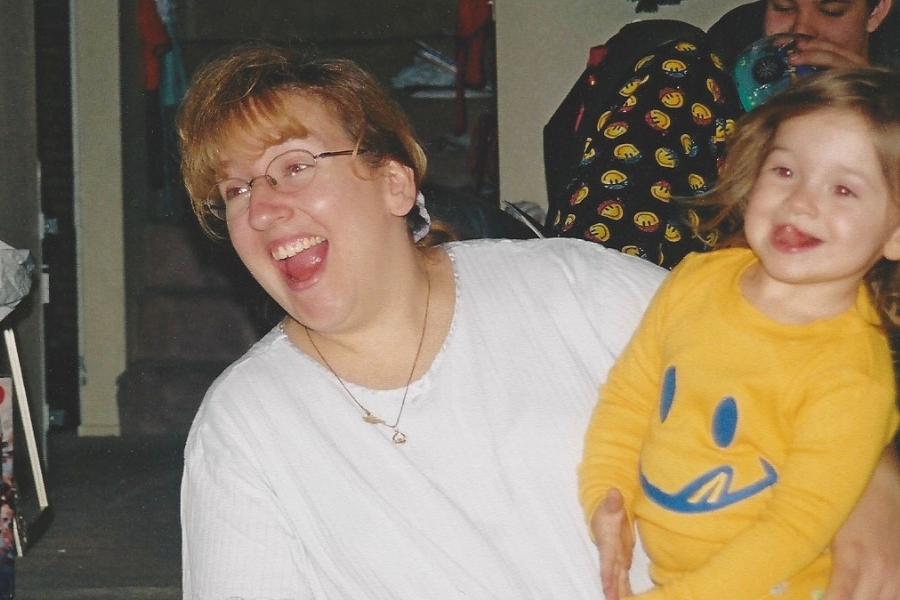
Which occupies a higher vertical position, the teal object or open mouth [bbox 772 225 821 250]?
the teal object

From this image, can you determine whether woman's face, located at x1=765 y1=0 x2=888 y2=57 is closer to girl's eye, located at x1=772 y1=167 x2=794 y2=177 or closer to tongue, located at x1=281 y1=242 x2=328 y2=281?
girl's eye, located at x1=772 y1=167 x2=794 y2=177

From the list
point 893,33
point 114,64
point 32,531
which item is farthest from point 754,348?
point 114,64

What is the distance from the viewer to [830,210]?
108cm

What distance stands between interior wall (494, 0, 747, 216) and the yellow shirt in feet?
11.5

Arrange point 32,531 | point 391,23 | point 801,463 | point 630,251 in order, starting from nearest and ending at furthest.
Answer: point 801,463
point 630,251
point 32,531
point 391,23

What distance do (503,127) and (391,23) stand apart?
1.03 m

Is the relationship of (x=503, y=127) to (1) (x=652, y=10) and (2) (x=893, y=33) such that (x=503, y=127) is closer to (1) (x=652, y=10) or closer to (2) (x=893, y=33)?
(1) (x=652, y=10)

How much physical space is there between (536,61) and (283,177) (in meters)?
3.55

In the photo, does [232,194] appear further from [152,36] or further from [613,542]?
[152,36]

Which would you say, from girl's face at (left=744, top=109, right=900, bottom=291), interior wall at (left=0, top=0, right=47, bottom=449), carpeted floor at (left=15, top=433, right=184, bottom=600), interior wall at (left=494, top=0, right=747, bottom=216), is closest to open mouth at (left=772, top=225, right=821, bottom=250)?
girl's face at (left=744, top=109, right=900, bottom=291)

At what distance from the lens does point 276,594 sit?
46.5 inches

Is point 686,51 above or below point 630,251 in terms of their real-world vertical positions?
above

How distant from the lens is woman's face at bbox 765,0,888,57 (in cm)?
201

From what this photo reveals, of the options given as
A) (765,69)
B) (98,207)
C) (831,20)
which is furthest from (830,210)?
(98,207)
